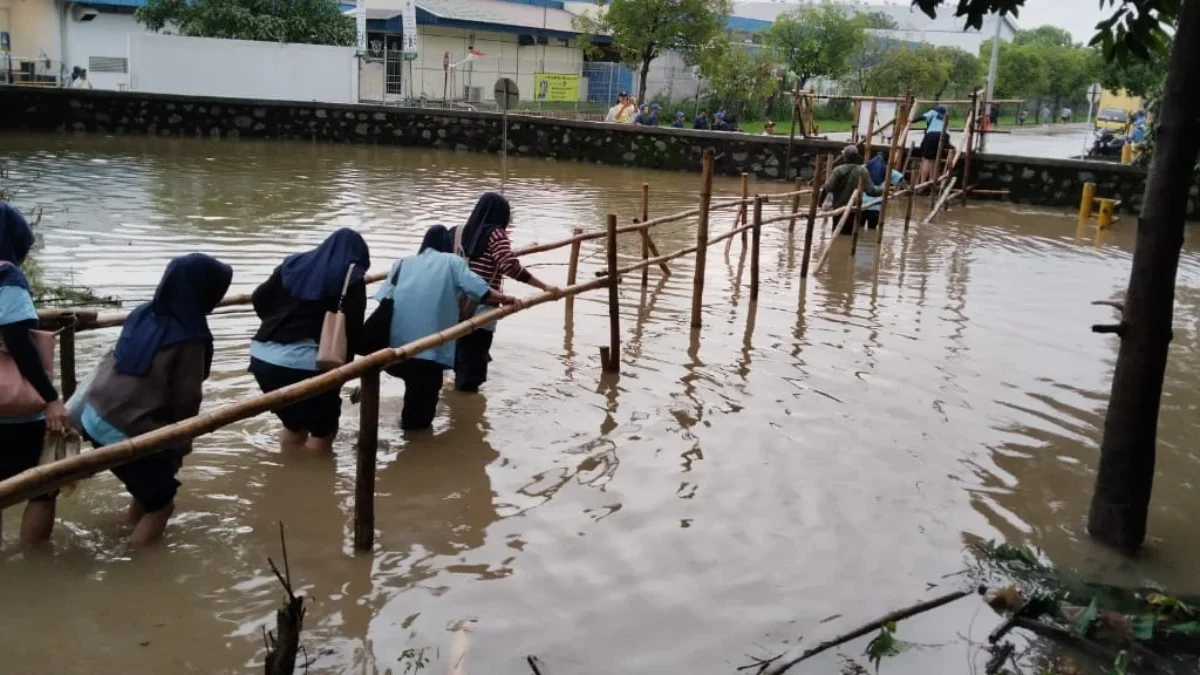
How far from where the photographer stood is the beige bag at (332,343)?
5094mm

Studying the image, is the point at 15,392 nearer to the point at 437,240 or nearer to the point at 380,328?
the point at 380,328

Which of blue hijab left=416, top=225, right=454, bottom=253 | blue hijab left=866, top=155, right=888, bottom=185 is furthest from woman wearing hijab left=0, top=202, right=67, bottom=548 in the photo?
blue hijab left=866, top=155, right=888, bottom=185

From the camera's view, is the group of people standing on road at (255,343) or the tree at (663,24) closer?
the group of people standing on road at (255,343)

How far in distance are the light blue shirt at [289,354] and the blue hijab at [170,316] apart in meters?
0.88

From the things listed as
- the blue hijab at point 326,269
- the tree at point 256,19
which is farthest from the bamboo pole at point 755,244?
the tree at point 256,19

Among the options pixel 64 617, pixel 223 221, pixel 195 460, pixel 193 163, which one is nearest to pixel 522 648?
pixel 64 617

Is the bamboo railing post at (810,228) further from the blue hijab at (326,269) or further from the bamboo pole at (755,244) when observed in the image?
the blue hijab at (326,269)

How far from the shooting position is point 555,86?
115ft

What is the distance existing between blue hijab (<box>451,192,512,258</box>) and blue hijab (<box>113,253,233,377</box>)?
243 cm

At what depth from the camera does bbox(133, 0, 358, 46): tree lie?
29.5 m

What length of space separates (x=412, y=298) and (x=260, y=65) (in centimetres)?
2516

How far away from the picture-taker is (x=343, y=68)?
96.8 ft

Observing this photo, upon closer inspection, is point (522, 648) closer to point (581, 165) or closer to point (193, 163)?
point (193, 163)

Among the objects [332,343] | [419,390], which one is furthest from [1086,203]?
[332,343]
